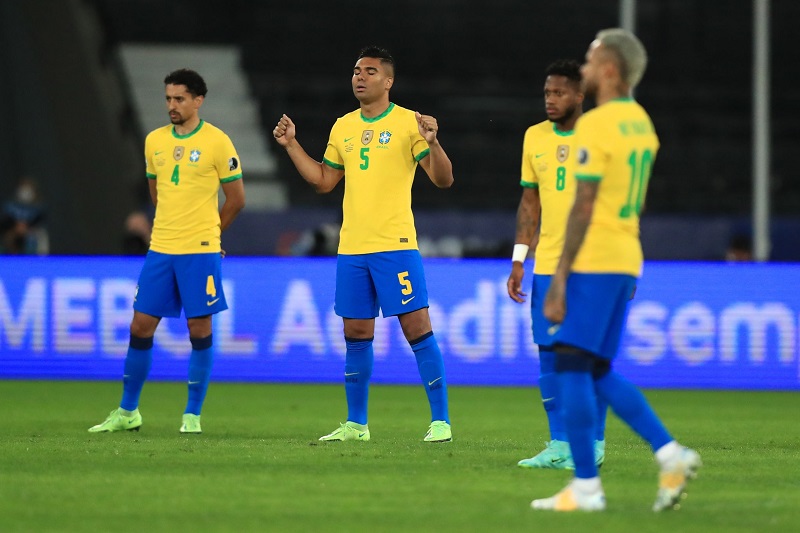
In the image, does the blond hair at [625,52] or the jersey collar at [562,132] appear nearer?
the blond hair at [625,52]

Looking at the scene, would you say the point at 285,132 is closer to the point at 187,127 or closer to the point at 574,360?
the point at 187,127

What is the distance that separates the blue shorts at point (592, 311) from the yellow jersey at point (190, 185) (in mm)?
3837

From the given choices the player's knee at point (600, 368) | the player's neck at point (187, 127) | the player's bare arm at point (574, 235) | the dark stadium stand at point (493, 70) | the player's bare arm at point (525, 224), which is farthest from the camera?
the dark stadium stand at point (493, 70)

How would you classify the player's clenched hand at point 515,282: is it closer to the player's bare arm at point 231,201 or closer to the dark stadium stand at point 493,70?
the player's bare arm at point 231,201

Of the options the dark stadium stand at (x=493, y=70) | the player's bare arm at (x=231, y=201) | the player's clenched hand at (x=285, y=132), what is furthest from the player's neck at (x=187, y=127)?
the dark stadium stand at (x=493, y=70)

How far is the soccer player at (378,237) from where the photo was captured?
340 inches

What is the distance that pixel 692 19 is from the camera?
2638cm

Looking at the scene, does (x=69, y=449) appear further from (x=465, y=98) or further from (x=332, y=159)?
(x=465, y=98)

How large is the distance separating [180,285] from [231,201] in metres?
0.66

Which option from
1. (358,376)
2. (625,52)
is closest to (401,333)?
(358,376)

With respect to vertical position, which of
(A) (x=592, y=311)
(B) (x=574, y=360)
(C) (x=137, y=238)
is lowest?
(B) (x=574, y=360)

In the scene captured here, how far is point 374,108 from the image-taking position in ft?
28.8

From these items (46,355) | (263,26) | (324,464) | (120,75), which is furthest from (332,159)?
(263,26)

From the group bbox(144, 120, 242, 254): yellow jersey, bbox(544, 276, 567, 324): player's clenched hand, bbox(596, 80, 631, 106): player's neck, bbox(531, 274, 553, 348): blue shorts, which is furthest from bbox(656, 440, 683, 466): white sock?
bbox(144, 120, 242, 254): yellow jersey
